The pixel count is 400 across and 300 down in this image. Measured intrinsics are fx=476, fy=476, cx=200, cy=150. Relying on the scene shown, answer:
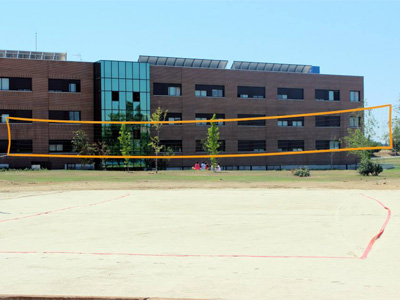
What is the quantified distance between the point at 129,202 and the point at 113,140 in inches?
1439

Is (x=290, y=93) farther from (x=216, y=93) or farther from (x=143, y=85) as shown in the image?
(x=143, y=85)

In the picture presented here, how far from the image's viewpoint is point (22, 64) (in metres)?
53.4

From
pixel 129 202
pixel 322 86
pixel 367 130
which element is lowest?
pixel 129 202

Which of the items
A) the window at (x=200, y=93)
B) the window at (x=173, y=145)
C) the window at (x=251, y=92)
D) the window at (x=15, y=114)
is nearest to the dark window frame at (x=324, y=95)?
the window at (x=251, y=92)

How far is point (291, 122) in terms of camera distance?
214 ft

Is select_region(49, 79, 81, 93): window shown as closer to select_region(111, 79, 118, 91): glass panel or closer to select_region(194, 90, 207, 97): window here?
select_region(111, 79, 118, 91): glass panel

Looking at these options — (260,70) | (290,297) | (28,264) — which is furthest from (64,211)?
(260,70)

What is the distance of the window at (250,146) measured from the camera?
202ft

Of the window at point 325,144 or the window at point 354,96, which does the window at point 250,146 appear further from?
the window at point 354,96

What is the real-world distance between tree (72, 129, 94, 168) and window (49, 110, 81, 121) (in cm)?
343

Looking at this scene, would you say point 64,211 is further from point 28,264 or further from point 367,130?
point 367,130

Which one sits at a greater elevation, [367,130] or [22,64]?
[22,64]

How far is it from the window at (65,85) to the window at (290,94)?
88.8 feet

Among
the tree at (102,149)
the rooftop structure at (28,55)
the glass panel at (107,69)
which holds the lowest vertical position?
the tree at (102,149)
